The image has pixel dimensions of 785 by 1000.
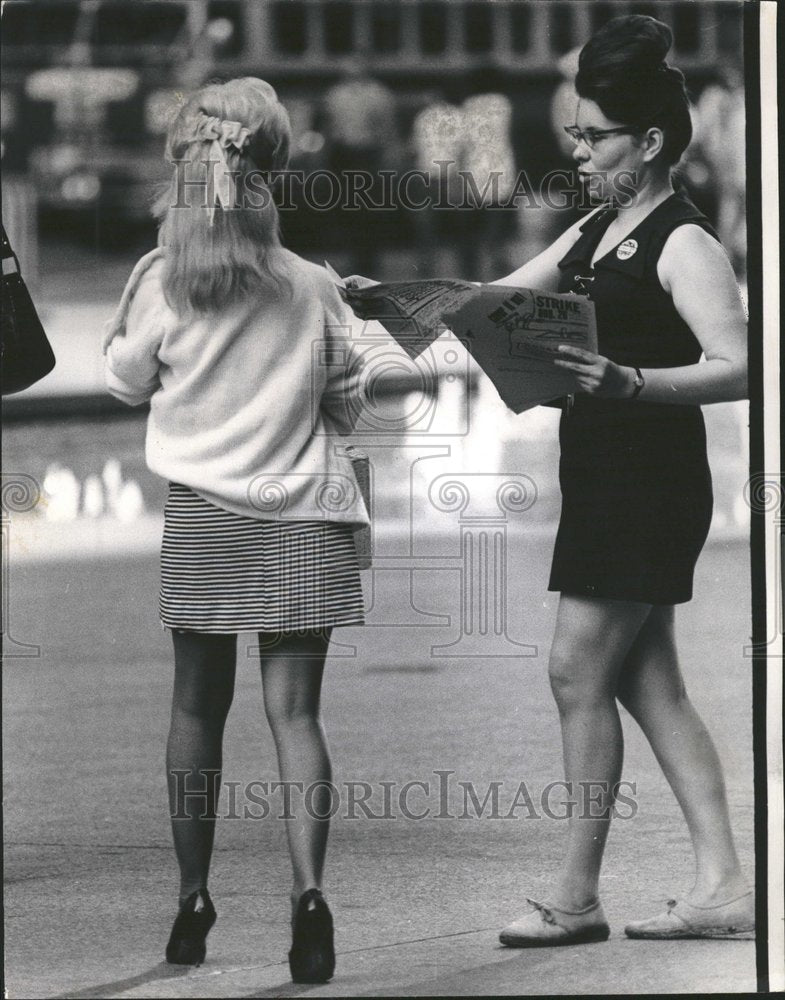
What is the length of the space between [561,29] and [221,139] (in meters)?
0.76

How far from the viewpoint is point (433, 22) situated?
15.0ft

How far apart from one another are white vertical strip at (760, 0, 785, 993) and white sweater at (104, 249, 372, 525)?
2.77 ft

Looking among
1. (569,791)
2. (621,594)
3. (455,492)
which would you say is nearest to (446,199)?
(455,492)

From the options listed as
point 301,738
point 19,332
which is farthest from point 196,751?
point 19,332

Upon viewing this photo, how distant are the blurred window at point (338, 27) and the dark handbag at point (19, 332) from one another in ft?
2.66

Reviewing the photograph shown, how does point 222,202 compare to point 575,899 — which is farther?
point 575,899

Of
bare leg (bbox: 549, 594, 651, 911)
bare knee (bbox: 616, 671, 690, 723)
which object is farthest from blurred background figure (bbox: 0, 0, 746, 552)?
bare knee (bbox: 616, 671, 690, 723)

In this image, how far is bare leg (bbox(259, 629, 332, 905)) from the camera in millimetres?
4578

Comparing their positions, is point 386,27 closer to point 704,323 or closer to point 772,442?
point 704,323

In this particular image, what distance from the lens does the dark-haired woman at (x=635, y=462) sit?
14.8 ft

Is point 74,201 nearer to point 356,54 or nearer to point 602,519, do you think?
point 356,54

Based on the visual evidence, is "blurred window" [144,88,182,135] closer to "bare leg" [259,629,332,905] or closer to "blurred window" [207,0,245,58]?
"blurred window" [207,0,245,58]

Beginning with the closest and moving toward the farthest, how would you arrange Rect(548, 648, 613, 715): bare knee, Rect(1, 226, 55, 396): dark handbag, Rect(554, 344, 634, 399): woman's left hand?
Rect(554, 344, 634, 399): woman's left hand < Rect(1, 226, 55, 396): dark handbag < Rect(548, 648, 613, 715): bare knee

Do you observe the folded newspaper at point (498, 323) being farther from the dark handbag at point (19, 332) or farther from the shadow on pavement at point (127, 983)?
the shadow on pavement at point (127, 983)
